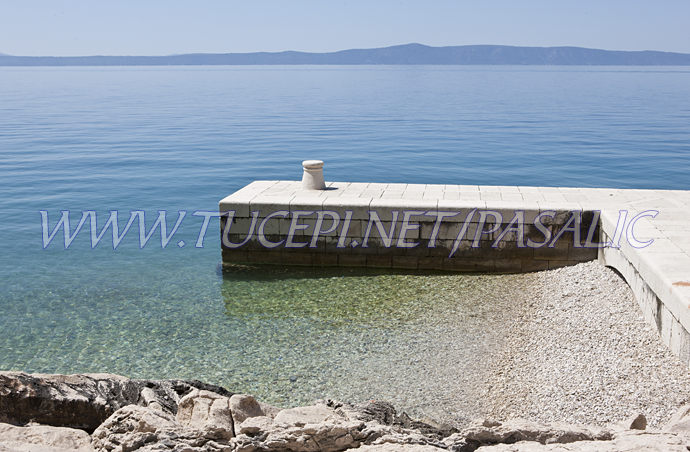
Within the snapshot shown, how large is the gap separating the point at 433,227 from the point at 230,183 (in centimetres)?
1209

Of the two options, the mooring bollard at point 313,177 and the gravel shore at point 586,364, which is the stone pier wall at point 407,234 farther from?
the gravel shore at point 586,364

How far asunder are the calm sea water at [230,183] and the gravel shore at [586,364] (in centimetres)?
155

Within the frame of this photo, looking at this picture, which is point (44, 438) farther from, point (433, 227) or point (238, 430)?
point (433, 227)

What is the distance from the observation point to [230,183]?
2233 cm

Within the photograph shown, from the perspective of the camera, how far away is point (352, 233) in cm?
1183

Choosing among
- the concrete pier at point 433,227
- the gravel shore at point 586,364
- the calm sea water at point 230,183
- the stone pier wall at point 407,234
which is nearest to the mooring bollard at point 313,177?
the concrete pier at point 433,227

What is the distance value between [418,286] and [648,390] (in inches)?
196

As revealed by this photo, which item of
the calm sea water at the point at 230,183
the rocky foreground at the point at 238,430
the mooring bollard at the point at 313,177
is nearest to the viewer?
the rocky foreground at the point at 238,430

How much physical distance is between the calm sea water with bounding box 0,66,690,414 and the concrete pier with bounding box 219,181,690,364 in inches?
19.8

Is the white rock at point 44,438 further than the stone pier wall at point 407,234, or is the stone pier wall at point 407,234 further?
the stone pier wall at point 407,234

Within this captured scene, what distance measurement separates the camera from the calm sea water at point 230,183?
906 cm

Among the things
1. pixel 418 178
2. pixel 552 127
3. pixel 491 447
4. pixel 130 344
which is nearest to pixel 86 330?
pixel 130 344

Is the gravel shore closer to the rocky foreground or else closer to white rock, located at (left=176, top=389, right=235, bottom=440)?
the rocky foreground

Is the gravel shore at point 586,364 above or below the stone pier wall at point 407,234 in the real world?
below
